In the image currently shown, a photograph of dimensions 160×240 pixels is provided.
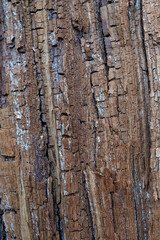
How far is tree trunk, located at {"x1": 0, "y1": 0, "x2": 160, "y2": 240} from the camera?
4.90 ft

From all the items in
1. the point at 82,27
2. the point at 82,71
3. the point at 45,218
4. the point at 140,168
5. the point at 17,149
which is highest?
the point at 82,27

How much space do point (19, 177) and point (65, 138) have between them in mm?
416

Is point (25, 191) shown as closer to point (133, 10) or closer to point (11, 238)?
point (11, 238)

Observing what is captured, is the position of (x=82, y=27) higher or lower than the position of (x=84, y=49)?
higher

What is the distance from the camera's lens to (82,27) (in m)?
1.54

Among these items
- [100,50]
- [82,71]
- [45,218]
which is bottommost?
[45,218]

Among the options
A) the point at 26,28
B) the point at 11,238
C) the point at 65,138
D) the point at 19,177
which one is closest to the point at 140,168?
the point at 65,138

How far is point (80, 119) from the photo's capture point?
60.8 inches

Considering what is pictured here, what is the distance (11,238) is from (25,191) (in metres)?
0.37

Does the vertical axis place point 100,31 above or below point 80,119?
above

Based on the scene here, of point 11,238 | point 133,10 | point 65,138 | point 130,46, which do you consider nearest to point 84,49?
point 130,46

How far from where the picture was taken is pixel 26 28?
151 centimetres

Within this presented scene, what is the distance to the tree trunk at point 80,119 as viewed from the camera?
149 centimetres

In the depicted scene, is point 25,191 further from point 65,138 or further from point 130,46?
point 130,46
